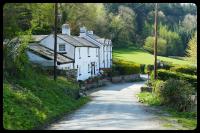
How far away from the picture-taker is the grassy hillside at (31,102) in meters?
14.3

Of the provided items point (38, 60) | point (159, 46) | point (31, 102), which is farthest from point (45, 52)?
point (31, 102)

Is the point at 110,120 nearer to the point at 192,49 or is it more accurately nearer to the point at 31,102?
the point at 31,102

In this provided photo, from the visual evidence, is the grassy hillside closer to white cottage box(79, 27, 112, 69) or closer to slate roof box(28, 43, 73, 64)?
slate roof box(28, 43, 73, 64)

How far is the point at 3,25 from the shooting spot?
8141mm

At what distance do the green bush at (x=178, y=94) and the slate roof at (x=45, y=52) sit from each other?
13.6 m

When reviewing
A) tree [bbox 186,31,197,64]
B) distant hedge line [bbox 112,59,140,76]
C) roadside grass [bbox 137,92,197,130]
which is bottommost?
roadside grass [bbox 137,92,197,130]

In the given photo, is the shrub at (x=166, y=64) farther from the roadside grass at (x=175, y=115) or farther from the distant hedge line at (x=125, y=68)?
the roadside grass at (x=175, y=115)

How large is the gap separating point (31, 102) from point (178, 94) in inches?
395

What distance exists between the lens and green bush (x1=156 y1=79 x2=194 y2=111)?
78.8ft

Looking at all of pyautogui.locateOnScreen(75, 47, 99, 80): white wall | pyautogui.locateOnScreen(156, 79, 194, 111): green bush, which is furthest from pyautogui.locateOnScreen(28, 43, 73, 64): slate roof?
pyautogui.locateOnScreen(156, 79, 194, 111): green bush

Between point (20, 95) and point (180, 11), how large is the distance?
5175cm

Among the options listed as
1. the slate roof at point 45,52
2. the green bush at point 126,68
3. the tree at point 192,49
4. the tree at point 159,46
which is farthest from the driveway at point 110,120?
the green bush at point 126,68

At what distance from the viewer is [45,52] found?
123 ft

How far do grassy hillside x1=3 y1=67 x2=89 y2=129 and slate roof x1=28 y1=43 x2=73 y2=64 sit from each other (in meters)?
8.93
